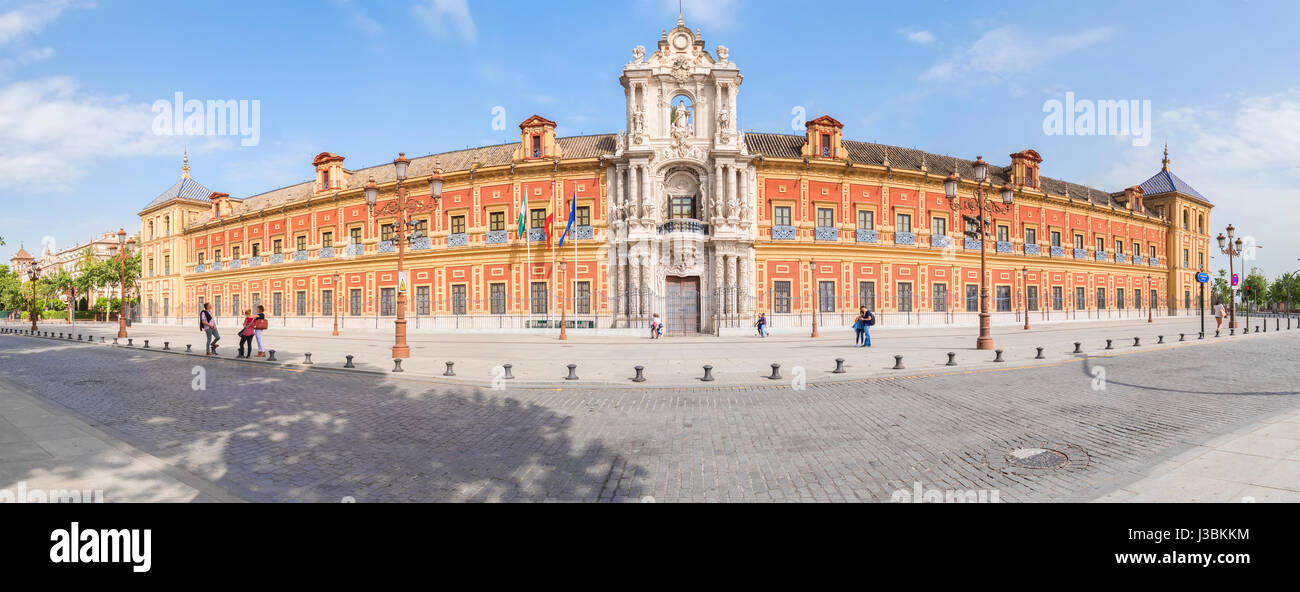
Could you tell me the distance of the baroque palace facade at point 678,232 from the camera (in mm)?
28188

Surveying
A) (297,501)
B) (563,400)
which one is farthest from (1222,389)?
(297,501)

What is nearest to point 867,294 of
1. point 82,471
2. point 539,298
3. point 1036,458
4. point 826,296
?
point 826,296

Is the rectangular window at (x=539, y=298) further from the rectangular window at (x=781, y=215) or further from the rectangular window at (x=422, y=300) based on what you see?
the rectangular window at (x=781, y=215)

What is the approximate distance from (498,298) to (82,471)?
26.3 meters

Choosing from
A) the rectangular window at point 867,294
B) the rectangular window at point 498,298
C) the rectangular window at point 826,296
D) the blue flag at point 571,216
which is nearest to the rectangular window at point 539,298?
the rectangular window at point 498,298

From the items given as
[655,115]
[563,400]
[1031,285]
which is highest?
[655,115]

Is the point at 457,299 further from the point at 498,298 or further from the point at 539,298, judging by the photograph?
the point at 539,298

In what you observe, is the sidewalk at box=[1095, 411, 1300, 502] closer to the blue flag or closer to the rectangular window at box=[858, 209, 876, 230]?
the blue flag

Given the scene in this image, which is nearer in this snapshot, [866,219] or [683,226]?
[683,226]

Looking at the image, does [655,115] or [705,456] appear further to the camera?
[655,115]

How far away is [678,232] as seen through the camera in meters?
27.8

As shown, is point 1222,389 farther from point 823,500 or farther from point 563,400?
point 563,400
